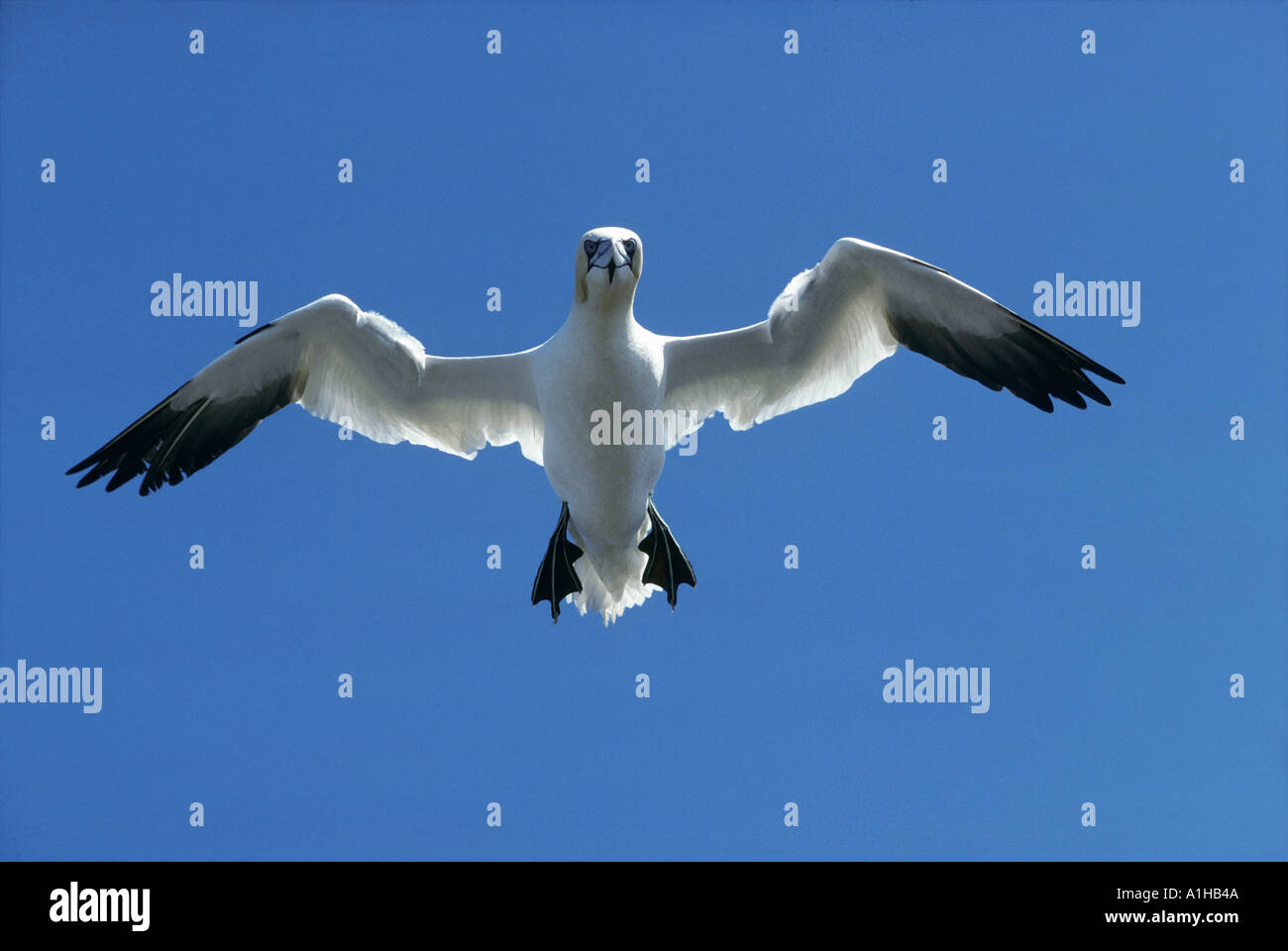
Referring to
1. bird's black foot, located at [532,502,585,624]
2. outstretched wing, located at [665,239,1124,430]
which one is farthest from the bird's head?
bird's black foot, located at [532,502,585,624]

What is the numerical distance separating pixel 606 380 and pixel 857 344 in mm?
1706

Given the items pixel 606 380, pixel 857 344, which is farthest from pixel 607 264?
pixel 857 344

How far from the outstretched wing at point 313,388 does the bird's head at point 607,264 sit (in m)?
0.88

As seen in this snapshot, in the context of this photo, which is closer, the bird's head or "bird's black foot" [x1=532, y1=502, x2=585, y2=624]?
the bird's head

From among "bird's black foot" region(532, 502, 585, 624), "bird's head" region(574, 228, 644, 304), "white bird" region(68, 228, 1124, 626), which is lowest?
"bird's black foot" region(532, 502, 585, 624)

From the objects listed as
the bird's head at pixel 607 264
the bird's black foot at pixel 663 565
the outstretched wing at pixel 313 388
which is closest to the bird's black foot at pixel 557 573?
the bird's black foot at pixel 663 565

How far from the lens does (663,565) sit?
1033 cm

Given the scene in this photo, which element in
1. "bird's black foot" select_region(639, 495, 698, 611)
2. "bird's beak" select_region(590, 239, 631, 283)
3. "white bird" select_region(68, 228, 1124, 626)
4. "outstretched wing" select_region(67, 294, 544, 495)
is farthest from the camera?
"bird's black foot" select_region(639, 495, 698, 611)

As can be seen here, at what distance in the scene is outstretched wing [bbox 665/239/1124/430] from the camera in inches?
384

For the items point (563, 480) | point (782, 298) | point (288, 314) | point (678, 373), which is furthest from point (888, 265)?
point (288, 314)

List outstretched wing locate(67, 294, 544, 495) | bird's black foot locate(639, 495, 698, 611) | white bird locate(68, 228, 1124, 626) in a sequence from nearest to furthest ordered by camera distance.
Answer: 1. white bird locate(68, 228, 1124, 626)
2. outstretched wing locate(67, 294, 544, 495)
3. bird's black foot locate(639, 495, 698, 611)

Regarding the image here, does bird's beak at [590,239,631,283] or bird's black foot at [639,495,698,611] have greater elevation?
bird's beak at [590,239,631,283]

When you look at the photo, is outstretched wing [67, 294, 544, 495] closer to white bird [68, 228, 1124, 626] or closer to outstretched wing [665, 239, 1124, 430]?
white bird [68, 228, 1124, 626]

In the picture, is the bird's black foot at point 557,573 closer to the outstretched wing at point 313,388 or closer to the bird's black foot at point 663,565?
the bird's black foot at point 663,565
